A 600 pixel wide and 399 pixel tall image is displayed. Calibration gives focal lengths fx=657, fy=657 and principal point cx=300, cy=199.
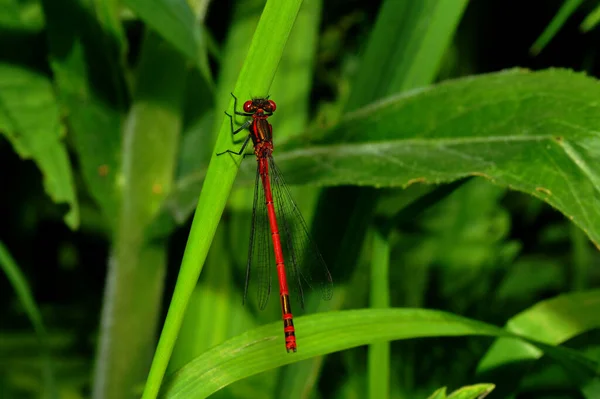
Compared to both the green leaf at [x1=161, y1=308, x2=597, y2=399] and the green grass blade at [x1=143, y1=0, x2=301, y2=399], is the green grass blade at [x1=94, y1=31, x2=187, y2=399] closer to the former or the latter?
the green leaf at [x1=161, y1=308, x2=597, y2=399]

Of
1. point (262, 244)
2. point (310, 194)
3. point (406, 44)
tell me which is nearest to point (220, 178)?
point (406, 44)

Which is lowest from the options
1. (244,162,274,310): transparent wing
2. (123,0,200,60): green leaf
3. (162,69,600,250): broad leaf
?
(162,69,600,250): broad leaf

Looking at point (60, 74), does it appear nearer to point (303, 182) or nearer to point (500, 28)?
point (303, 182)

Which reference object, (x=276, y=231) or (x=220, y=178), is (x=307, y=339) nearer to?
(x=220, y=178)

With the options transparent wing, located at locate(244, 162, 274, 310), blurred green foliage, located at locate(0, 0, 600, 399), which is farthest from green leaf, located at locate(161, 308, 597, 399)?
transparent wing, located at locate(244, 162, 274, 310)

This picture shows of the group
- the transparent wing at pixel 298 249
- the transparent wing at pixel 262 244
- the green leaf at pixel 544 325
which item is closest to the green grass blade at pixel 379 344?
the transparent wing at pixel 298 249

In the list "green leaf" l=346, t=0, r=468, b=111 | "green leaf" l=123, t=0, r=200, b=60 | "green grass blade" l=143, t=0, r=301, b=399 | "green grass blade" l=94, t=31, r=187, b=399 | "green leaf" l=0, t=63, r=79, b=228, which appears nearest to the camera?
"green grass blade" l=143, t=0, r=301, b=399
